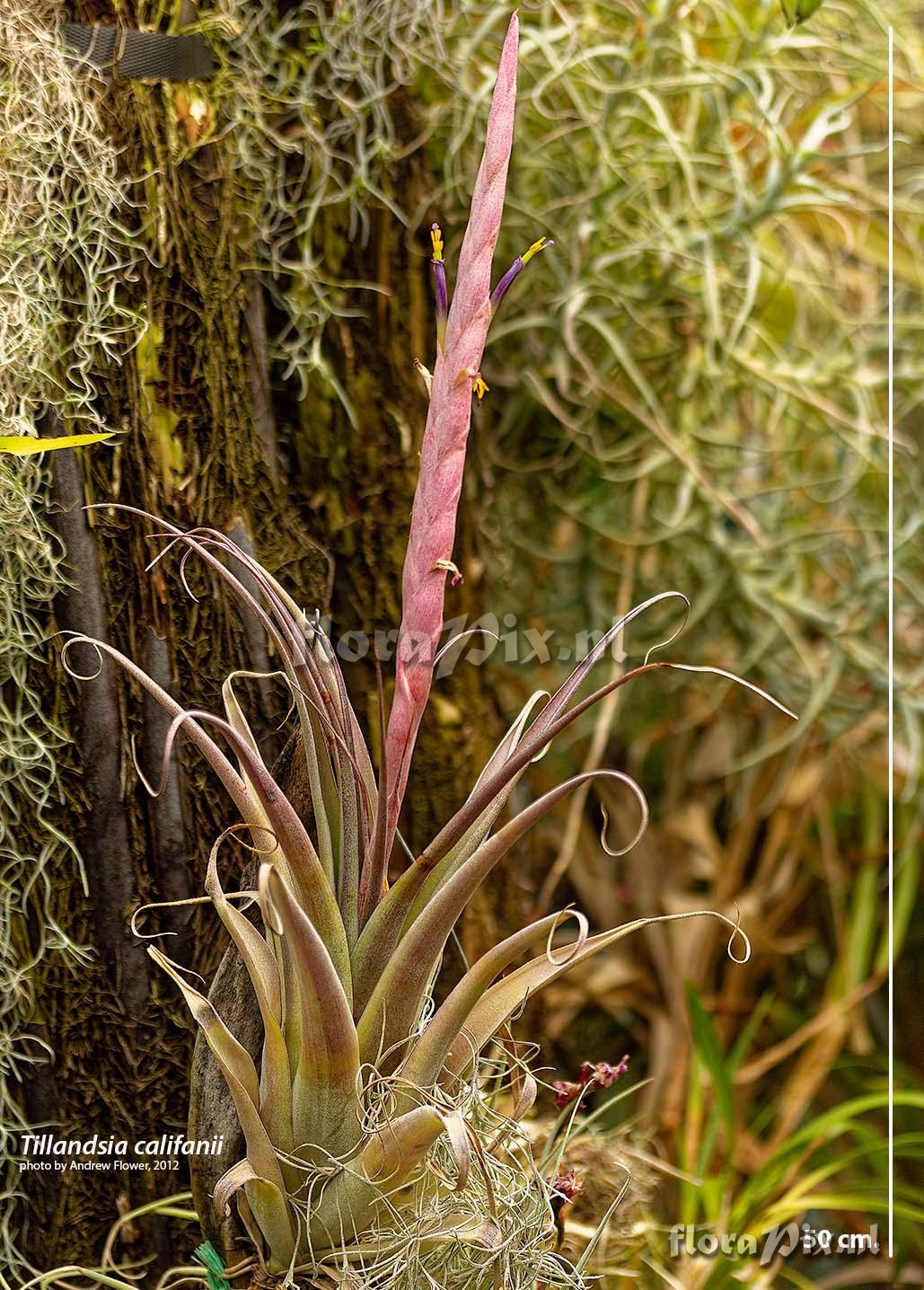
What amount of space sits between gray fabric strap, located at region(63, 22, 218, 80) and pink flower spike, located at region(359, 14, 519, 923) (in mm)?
194

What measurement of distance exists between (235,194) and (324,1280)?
0.55m

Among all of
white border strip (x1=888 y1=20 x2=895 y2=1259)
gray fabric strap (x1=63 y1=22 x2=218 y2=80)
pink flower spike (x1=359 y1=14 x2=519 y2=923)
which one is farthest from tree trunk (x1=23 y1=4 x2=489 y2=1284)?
white border strip (x1=888 y1=20 x2=895 y2=1259)

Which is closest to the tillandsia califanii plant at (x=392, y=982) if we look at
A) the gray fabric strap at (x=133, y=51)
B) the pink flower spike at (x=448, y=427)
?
the pink flower spike at (x=448, y=427)

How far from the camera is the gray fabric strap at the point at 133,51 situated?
541mm

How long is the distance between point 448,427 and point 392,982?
0.81 feet

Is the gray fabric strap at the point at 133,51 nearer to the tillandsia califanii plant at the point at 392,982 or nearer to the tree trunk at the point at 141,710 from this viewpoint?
the tree trunk at the point at 141,710

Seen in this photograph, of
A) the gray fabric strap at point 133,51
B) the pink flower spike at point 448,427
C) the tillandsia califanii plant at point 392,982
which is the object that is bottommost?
the tillandsia califanii plant at point 392,982

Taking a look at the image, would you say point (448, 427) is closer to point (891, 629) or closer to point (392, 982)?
point (392, 982)

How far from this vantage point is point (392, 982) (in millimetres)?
454

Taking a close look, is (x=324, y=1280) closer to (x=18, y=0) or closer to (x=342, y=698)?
(x=342, y=698)

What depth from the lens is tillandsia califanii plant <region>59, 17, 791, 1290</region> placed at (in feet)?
1.44

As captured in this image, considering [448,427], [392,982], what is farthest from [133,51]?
[392,982]

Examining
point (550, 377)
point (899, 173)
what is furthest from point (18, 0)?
point (899, 173)

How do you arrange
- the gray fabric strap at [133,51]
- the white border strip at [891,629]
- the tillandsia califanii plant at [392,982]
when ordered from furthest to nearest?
the white border strip at [891,629]
the gray fabric strap at [133,51]
the tillandsia califanii plant at [392,982]
